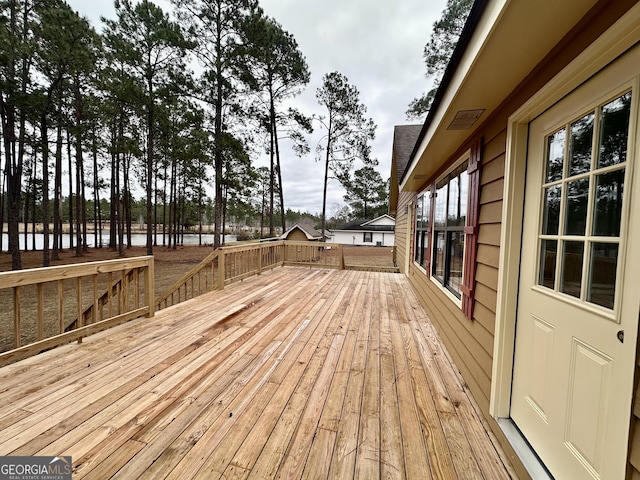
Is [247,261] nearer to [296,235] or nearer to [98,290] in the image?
[98,290]

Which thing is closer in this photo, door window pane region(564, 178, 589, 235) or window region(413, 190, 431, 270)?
door window pane region(564, 178, 589, 235)

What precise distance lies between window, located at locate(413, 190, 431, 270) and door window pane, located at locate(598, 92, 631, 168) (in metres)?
3.30

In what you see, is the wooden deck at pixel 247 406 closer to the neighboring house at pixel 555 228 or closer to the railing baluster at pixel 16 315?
the railing baluster at pixel 16 315

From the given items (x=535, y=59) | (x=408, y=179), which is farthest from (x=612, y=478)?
(x=408, y=179)

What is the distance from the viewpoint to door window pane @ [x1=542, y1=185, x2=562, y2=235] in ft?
4.33

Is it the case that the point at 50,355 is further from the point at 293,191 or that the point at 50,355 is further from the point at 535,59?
the point at 293,191

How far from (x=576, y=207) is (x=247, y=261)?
5656 millimetres

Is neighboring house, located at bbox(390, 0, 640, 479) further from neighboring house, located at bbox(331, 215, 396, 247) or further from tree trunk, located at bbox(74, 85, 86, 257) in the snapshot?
neighboring house, located at bbox(331, 215, 396, 247)

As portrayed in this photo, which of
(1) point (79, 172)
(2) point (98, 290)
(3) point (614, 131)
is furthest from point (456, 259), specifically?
(1) point (79, 172)

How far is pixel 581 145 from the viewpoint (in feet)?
3.88

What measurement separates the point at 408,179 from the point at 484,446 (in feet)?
13.0

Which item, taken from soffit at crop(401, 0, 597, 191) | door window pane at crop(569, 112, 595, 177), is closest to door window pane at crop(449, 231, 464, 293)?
soffit at crop(401, 0, 597, 191)

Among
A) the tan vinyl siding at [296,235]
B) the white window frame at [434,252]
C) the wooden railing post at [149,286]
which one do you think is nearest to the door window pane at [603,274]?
the white window frame at [434,252]
